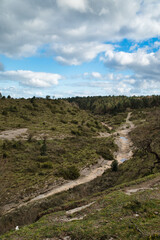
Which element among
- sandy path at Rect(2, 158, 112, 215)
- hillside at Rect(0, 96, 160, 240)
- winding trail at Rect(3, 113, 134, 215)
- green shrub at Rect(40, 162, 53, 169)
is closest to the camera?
hillside at Rect(0, 96, 160, 240)

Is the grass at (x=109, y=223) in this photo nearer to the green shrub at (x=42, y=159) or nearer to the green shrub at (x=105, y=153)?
the green shrub at (x=42, y=159)

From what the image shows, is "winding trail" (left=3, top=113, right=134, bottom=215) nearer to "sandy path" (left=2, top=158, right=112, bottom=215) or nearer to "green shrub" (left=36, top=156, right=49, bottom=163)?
"sandy path" (left=2, top=158, right=112, bottom=215)

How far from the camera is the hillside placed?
7.98 m

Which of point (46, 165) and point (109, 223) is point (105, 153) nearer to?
point (46, 165)

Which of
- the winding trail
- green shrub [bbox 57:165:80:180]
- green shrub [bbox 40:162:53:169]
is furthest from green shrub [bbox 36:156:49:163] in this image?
the winding trail

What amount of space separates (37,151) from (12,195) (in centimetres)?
1379

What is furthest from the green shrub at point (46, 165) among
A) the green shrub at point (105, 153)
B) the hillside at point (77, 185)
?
the green shrub at point (105, 153)

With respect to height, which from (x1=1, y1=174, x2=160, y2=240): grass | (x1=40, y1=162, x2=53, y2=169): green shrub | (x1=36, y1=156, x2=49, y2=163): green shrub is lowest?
(x1=40, y1=162, x2=53, y2=169): green shrub

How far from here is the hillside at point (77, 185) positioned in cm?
798

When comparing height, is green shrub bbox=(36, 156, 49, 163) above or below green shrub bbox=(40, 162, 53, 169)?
above

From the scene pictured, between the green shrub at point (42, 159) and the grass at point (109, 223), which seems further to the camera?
the green shrub at point (42, 159)

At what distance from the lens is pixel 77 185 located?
21.5 m

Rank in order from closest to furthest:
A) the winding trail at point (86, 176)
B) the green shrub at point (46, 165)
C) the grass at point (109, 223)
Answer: the grass at point (109, 223)
the winding trail at point (86, 176)
the green shrub at point (46, 165)

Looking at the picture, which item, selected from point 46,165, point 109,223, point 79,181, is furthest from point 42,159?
point 109,223
